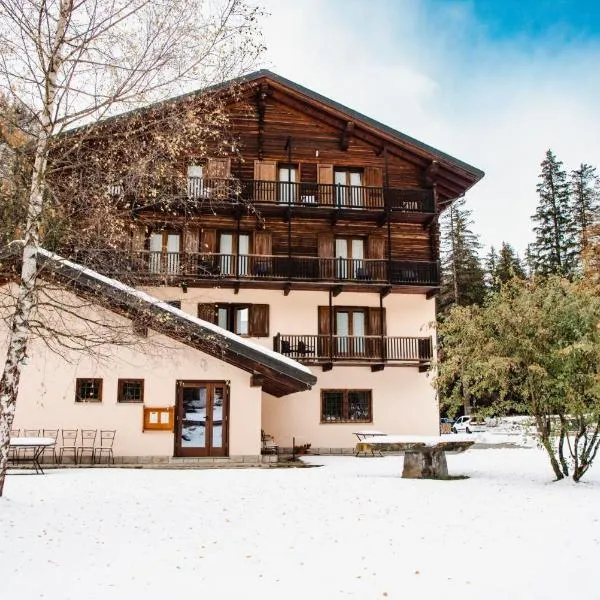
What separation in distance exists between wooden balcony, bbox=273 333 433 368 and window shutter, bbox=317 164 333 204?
5.60 m

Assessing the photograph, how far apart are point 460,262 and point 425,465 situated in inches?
1395

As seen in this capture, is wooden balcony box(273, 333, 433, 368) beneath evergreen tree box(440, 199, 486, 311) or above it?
beneath

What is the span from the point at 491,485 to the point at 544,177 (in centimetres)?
4106

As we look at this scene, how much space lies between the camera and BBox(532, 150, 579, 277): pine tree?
44406 millimetres

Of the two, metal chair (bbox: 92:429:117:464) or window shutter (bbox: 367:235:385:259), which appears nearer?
metal chair (bbox: 92:429:117:464)

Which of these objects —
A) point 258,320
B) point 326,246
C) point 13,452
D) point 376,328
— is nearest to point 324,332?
point 376,328

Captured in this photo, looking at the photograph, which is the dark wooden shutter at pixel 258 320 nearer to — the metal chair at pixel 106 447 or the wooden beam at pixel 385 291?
the wooden beam at pixel 385 291

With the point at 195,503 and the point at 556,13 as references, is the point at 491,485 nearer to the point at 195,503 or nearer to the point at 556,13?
the point at 195,503

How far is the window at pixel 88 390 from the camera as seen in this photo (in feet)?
55.9

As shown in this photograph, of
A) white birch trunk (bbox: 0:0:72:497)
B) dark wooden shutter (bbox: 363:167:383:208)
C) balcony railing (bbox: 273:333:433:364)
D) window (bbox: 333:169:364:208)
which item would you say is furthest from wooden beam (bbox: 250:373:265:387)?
dark wooden shutter (bbox: 363:167:383:208)

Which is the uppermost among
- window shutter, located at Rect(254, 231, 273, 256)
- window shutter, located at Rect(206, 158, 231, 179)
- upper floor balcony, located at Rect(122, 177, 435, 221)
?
window shutter, located at Rect(206, 158, 231, 179)

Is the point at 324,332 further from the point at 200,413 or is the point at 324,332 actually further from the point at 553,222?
the point at 553,222

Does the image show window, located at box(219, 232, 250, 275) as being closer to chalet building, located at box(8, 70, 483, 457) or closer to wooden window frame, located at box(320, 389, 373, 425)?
chalet building, located at box(8, 70, 483, 457)

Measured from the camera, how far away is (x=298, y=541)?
6566 millimetres
